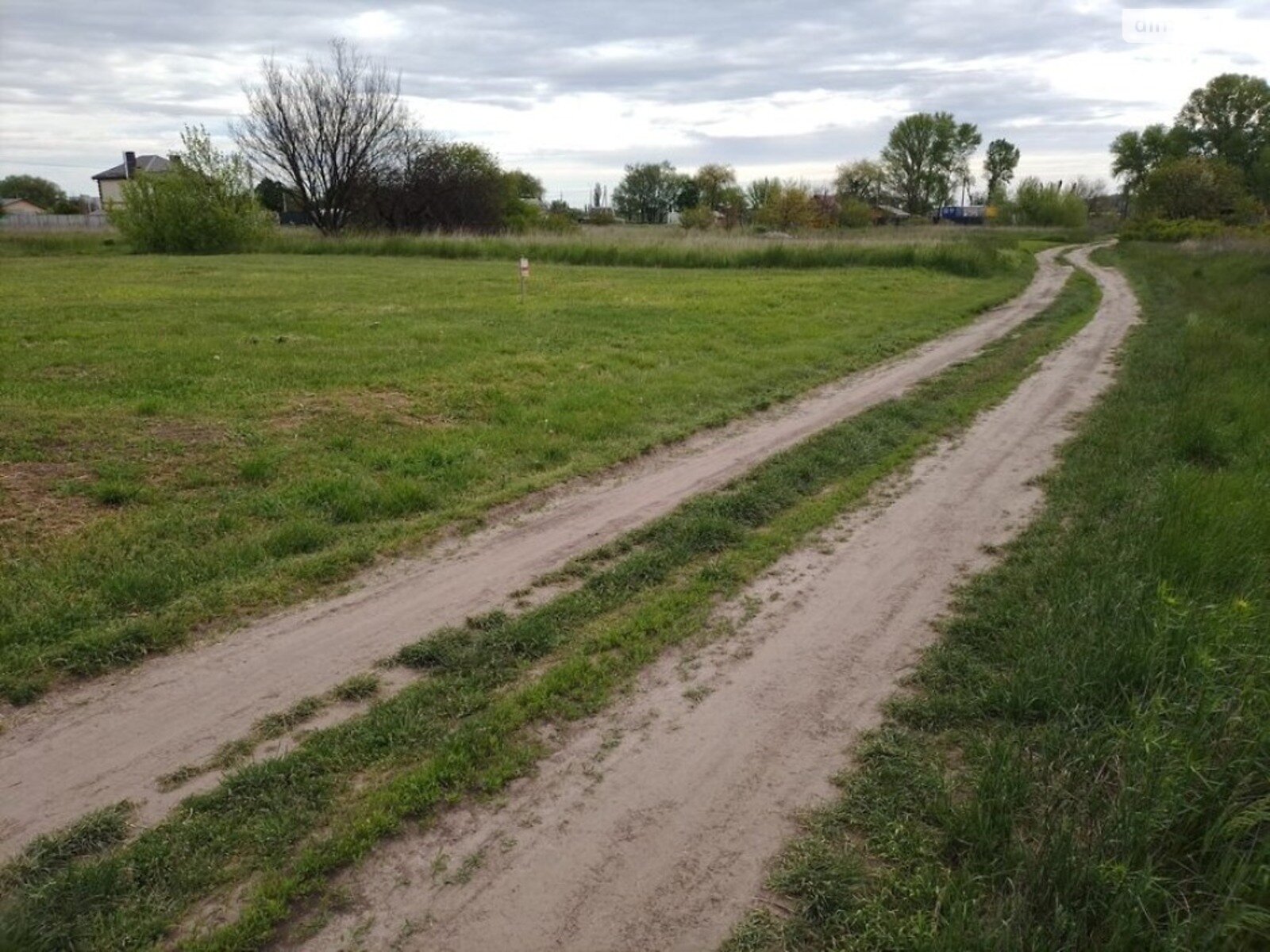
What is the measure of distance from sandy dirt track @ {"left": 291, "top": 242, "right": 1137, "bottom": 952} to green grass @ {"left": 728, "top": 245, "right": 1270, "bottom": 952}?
0.19m

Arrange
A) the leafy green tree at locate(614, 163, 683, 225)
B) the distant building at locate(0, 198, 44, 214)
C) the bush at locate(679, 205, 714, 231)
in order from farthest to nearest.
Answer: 1. the leafy green tree at locate(614, 163, 683, 225)
2. the distant building at locate(0, 198, 44, 214)
3. the bush at locate(679, 205, 714, 231)

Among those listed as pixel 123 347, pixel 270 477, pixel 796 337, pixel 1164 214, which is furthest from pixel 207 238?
pixel 1164 214

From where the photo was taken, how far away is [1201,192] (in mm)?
63500

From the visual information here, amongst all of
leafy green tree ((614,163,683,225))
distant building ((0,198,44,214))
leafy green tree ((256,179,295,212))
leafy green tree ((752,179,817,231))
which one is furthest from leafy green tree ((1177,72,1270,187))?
distant building ((0,198,44,214))

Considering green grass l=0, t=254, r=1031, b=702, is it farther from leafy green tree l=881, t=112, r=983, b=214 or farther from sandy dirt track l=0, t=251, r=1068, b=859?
leafy green tree l=881, t=112, r=983, b=214

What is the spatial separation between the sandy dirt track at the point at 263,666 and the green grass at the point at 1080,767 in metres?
2.58

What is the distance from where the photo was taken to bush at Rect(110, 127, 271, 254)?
126 ft

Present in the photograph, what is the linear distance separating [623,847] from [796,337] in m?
13.2

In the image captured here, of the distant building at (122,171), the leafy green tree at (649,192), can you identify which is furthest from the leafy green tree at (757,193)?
the distant building at (122,171)

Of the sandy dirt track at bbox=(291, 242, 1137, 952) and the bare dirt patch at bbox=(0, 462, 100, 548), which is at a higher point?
the bare dirt patch at bbox=(0, 462, 100, 548)

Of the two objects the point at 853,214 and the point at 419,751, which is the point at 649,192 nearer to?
the point at 853,214

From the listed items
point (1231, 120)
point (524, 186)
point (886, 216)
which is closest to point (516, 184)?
point (524, 186)

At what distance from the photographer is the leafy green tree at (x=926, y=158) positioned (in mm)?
102062

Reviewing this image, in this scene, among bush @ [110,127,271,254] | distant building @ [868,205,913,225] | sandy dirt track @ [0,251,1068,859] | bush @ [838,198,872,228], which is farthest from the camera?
distant building @ [868,205,913,225]
